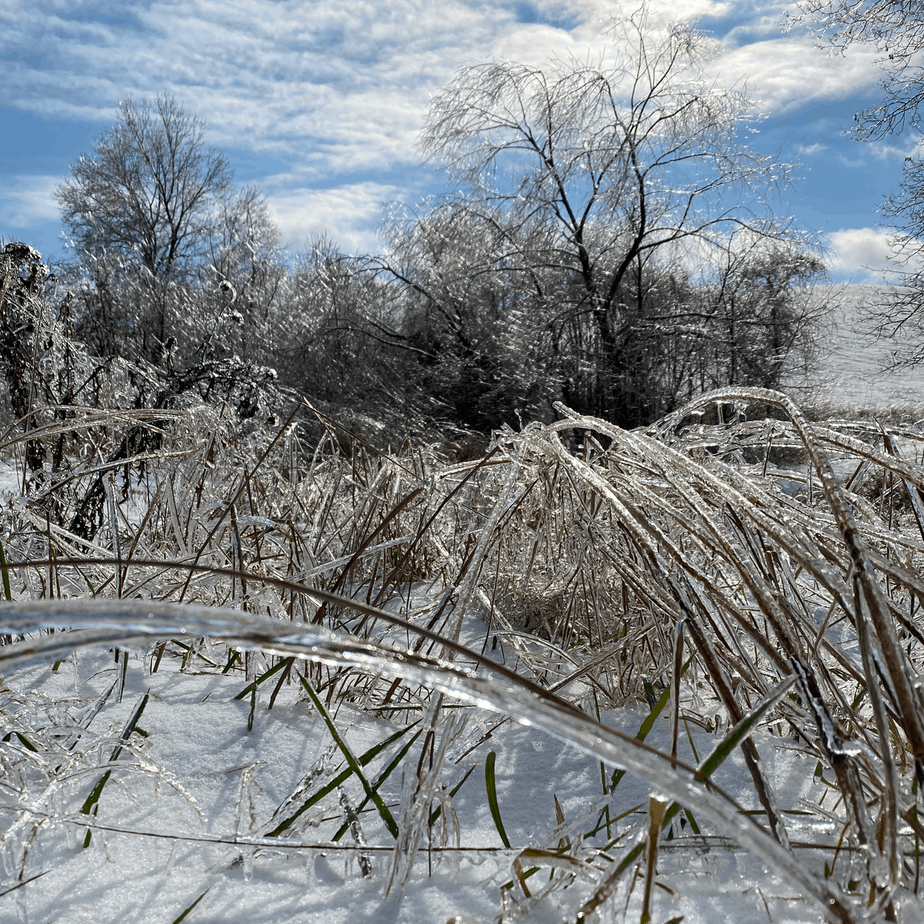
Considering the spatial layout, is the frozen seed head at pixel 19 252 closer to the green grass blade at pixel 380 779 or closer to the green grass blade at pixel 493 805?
the green grass blade at pixel 380 779

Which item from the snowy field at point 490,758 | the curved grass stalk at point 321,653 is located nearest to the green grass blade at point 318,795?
the snowy field at point 490,758

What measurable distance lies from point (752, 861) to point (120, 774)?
615mm

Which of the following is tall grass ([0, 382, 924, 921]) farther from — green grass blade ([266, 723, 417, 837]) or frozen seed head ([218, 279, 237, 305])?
frozen seed head ([218, 279, 237, 305])

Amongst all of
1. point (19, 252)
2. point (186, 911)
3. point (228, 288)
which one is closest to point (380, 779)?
point (186, 911)

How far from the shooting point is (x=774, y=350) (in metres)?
8.15

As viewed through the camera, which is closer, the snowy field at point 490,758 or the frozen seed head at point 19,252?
the snowy field at point 490,758

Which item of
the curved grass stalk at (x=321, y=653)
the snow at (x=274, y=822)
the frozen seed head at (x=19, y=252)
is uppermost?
the frozen seed head at (x=19, y=252)

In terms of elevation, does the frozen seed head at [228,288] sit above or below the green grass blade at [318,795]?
above

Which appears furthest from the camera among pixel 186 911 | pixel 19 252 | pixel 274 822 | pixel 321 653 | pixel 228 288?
pixel 228 288

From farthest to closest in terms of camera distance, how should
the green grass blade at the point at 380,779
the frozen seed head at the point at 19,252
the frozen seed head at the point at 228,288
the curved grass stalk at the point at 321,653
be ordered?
the frozen seed head at the point at 228,288, the frozen seed head at the point at 19,252, the green grass blade at the point at 380,779, the curved grass stalk at the point at 321,653

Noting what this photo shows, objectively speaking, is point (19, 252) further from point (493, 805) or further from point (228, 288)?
point (493, 805)

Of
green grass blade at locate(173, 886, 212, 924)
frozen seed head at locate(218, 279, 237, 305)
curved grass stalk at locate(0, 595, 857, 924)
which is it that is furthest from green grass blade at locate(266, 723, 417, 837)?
frozen seed head at locate(218, 279, 237, 305)

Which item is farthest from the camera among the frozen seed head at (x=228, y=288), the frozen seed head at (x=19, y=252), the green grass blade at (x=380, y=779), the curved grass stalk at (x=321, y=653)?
the frozen seed head at (x=228, y=288)

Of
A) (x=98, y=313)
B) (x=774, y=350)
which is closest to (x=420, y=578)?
(x=774, y=350)
